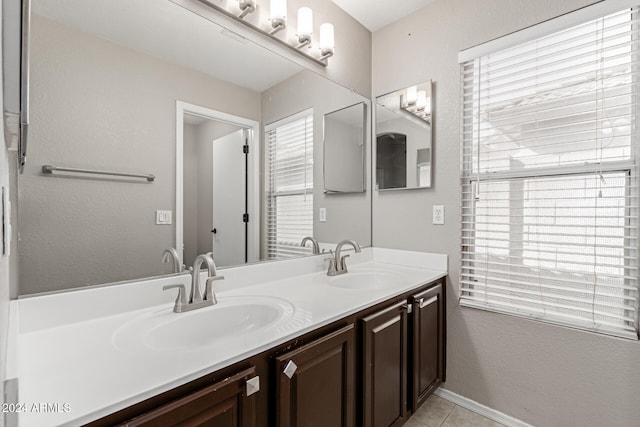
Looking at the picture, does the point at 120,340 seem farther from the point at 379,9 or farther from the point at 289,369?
the point at 379,9

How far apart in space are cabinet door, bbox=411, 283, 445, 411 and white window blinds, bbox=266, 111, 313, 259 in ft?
2.41

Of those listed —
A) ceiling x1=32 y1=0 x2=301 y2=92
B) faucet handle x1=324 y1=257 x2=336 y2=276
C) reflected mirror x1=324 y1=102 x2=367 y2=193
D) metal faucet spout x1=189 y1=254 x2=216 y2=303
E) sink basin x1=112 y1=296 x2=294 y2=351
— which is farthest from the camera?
reflected mirror x1=324 y1=102 x2=367 y2=193

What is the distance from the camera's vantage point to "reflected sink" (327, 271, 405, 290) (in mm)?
1759

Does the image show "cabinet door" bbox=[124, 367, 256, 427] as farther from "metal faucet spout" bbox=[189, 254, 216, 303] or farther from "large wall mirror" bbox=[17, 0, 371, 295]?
"large wall mirror" bbox=[17, 0, 371, 295]

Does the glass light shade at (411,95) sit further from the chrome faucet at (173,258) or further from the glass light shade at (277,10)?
the chrome faucet at (173,258)

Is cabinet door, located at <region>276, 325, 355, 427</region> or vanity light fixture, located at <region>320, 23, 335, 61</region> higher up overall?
vanity light fixture, located at <region>320, 23, 335, 61</region>

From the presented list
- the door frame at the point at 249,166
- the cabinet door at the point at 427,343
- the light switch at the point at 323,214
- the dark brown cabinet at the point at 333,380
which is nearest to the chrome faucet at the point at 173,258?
the door frame at the point at 249,166

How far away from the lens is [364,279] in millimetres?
1878

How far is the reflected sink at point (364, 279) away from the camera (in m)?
1.76

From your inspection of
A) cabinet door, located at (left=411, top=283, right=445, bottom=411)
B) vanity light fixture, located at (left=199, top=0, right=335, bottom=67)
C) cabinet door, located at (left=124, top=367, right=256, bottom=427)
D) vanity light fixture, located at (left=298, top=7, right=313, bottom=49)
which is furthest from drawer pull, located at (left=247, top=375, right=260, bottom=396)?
vanity light fixture, located at (left=298, top=7, right=313, bottom=49)

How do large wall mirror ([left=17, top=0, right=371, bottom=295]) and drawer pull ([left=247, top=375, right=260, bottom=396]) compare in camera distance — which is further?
large wall mirror ([left=17, top=0, right=371, bottom=295])

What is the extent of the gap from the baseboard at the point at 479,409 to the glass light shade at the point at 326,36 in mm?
2278

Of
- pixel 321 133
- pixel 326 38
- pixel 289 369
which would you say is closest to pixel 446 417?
pixel 289 369

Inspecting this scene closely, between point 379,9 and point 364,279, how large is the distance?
181 cm
